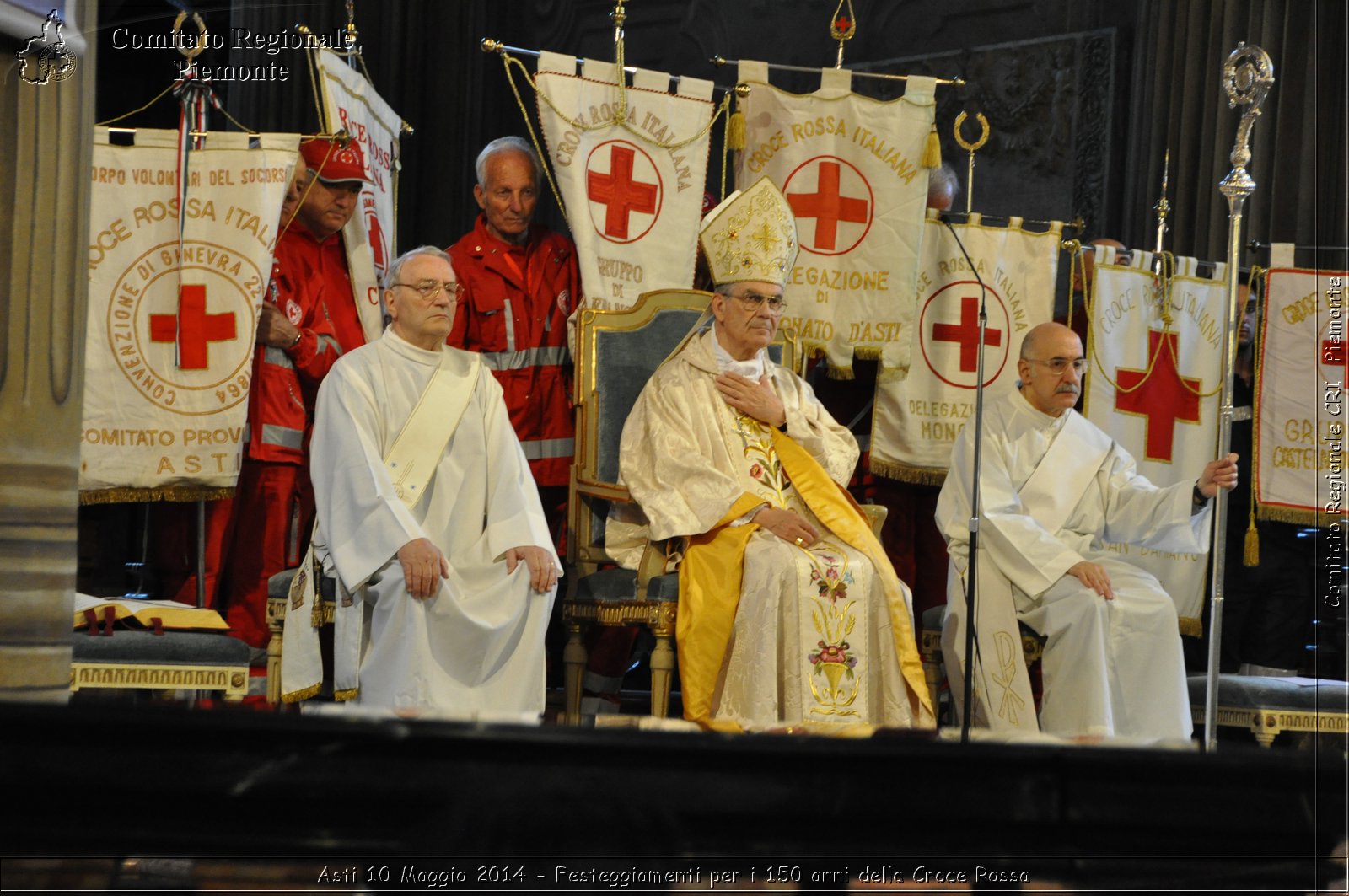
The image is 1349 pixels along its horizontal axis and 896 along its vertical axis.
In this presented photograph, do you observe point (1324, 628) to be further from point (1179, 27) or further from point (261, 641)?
point (1179, 27)

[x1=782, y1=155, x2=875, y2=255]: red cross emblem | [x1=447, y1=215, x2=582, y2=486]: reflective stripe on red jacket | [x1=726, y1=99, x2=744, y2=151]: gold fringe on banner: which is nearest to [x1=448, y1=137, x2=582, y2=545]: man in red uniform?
[x1=447, y1=215, x2=582, y2=486]: reflective stripe on red jacket

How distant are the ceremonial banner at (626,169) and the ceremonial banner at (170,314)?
1.15 meters

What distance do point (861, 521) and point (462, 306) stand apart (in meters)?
1.89

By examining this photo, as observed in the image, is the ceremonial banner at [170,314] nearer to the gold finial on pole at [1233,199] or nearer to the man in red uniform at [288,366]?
the man in red uniform at [288,366]

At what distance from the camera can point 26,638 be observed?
1.95 m

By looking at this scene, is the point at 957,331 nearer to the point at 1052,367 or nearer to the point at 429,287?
the point at 1052,367

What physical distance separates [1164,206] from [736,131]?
222cm

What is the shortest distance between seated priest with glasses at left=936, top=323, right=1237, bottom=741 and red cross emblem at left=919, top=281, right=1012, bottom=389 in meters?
0.70

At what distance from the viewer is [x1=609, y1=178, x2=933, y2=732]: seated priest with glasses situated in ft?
15.2

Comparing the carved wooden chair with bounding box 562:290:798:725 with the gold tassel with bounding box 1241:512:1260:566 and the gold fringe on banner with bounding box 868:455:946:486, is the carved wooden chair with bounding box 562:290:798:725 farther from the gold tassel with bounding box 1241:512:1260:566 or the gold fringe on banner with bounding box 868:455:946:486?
the gold tassel with bounding box 1241:512:1260:566

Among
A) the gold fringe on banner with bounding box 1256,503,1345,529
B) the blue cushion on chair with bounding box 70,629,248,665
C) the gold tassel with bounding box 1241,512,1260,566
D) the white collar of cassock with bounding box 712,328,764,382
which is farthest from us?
the gold fringe on banner with bounding box 1256,503,1345,529

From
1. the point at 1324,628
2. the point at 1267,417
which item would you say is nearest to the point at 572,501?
the point at 1324,628

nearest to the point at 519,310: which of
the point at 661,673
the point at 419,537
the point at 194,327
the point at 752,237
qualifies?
the point at 752,237

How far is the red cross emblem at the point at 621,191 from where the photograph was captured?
5676mm
